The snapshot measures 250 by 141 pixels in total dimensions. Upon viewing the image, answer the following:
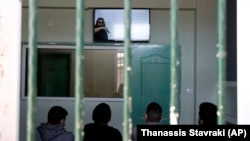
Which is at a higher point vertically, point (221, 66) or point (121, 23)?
point (121, 23)

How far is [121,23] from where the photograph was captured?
5.10m

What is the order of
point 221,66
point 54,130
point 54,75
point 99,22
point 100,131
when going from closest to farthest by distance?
1. point 221,66
2. point 100,131
3. point 54,130
4. point 99,22
5. point 54,75

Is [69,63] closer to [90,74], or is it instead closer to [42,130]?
[90,74]

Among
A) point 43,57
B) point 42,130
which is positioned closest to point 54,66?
point 43,57

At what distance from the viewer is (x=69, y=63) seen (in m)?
5.13

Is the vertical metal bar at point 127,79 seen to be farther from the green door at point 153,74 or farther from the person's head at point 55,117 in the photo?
the green door at point 153,74

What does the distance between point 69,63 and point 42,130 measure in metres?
2.15

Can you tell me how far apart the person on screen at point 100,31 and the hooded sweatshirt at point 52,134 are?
2195 millimetres

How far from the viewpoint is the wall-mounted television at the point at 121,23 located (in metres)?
5.05

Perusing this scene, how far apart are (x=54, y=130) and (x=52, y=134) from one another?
0.04 m

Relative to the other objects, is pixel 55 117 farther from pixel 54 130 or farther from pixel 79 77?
pixel 79 77

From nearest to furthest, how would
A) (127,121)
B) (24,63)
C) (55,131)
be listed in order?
(127,121)
(55,131)
(24,63)

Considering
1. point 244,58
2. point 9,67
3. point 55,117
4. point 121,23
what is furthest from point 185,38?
point 9,67

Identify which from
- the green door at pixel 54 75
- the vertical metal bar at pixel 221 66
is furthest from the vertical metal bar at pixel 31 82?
the green door at pixel 54 75
